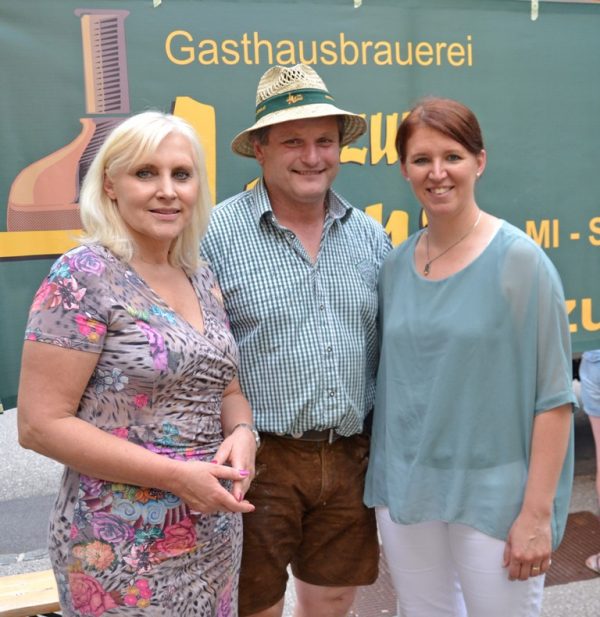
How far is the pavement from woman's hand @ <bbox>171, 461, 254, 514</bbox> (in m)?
1.80

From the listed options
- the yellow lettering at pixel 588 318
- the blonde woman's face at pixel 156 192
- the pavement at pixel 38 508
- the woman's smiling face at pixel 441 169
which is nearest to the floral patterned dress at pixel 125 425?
the blonde woman's face at pixel 156 192

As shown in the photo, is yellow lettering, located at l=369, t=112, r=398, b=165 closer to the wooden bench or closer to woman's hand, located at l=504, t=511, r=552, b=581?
woman's hand, located at l=504, t=511, r=552, b=581

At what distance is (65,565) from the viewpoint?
5.57 ft

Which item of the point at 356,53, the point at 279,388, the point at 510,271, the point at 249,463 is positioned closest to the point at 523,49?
the point at 356,53

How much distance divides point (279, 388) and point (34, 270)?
1.29 metres

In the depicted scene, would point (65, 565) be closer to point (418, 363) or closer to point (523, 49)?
point (418, 363)

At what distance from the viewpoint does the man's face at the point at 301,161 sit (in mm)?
2250

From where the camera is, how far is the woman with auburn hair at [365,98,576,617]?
1888mm

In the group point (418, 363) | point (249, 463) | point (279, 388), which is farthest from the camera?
point (279, 388)

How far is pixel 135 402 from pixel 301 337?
2.13 ft

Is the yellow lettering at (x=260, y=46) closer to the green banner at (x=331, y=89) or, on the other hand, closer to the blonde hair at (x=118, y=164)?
the green banner at (x=331, y=89)

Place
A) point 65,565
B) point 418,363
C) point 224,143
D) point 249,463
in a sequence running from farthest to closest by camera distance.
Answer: point 224,143 → point 418,363 → point 249,463 → point 65,565

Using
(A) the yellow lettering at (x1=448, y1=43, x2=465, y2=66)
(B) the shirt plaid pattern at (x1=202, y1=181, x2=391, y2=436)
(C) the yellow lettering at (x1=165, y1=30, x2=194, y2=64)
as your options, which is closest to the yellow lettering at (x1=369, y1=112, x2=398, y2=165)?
(A) the yellow lettering at (x1=448, y1=43, x2=465, y2=66)

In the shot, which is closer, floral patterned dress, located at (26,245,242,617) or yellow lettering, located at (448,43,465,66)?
floral patterned dress, located at (26,245,242,617)
